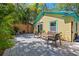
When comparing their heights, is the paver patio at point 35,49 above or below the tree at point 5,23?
below

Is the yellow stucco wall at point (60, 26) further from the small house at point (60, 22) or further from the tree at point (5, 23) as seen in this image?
the tree at point (5, 23)

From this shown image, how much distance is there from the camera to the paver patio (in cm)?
486

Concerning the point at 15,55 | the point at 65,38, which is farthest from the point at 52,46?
the point at 15,55

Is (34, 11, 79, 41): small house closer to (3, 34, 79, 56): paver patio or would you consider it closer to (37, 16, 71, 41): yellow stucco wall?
(37, 16, 71, 41): yellow stucco wall

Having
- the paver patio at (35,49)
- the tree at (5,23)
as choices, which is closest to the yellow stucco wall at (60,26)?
the paver patio at (35,49)

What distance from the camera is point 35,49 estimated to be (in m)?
4.86

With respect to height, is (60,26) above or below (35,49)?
above

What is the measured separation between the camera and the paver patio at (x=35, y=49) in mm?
4855

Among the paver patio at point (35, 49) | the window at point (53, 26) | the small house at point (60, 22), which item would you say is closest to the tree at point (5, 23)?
the paver patio at point (35, 49)

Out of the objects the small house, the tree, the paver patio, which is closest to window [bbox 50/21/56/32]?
the small house

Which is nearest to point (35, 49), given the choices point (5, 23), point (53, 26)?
point (53, 26)

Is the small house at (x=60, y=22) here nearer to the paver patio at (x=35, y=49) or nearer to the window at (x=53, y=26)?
the window at (x=53, y=26)

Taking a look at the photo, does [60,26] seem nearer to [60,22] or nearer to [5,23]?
[60,22]

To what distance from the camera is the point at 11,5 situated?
4859mm
